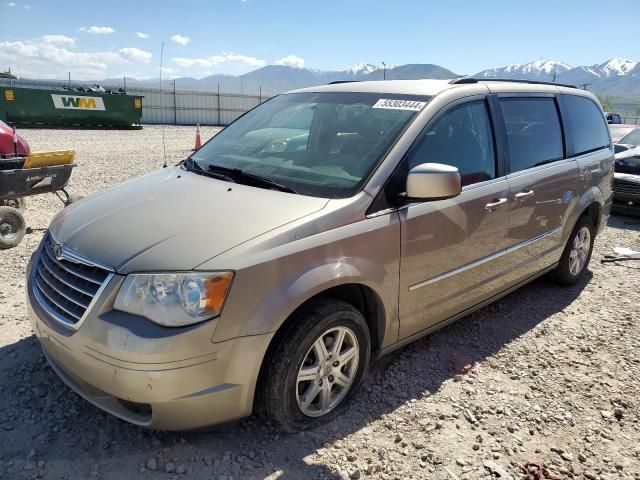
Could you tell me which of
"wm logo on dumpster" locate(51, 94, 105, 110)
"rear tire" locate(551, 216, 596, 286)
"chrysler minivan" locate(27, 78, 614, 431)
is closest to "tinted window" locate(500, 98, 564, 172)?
"chrysler minivan" locate(27, 78, 614, 431)

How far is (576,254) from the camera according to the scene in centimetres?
494

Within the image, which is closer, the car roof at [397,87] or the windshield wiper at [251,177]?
the windshield wiper at [251,177]

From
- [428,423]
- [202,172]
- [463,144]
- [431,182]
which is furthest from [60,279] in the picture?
[463,144]

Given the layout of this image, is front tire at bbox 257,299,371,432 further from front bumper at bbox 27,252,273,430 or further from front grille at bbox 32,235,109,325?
front grille at bbox 32,235,109,325

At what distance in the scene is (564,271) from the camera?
15.9 ft

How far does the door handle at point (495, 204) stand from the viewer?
11.1ft

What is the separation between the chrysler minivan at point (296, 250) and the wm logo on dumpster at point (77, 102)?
67.0ft

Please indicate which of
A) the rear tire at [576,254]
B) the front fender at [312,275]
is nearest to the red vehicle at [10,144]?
the front fender at [312,275]

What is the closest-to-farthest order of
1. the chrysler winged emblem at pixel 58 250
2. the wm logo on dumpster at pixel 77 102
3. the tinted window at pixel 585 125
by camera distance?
the chrysler winged emblem at pixel 58 250, the tinted window at pixel 585 125, the wm logo on dumpster at pixel 77 102

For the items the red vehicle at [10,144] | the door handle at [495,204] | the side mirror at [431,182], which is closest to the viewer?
the side mirror at [431,182]

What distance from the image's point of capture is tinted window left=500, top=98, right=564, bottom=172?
147 inches

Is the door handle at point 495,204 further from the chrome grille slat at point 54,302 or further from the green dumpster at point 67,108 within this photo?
the green dumpster at point 67,108

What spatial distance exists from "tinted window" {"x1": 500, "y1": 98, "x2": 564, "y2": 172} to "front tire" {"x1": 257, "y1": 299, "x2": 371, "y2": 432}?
1.87 metres

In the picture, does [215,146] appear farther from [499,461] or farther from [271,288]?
[499,461]
